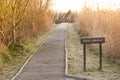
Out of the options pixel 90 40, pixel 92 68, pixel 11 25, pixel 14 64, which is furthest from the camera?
pixel 11 25

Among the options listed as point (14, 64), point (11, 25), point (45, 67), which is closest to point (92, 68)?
point (45, 67)

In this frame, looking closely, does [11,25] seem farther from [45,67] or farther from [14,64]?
[45,67]

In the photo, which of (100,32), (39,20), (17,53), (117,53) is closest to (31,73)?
(117,53)

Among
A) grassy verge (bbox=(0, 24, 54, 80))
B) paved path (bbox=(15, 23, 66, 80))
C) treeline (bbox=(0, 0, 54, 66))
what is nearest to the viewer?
paved path (bbox=(15, 23, 66, 80))

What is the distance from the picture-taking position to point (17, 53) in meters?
18.0

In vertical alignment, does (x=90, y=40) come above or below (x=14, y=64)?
above

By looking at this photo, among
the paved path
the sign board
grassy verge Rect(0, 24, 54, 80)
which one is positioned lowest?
grassy verge Rect(0, 24, 54, 80)

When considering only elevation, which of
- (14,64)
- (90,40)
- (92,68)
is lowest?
(14,64)

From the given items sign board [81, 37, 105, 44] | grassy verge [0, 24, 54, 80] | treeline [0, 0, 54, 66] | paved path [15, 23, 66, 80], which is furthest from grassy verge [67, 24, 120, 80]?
treeline [0, 0, 54, 66]

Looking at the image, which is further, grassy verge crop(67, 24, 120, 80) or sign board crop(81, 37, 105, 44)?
sign board crop(81, 37, 105, 44)

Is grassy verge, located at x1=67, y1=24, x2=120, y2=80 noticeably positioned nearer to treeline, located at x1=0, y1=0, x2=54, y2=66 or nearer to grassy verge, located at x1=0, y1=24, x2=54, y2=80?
grassy verge, located at x1=0, y1=24, x2=54, y2=80

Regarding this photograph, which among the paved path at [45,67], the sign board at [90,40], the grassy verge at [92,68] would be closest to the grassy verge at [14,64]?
the paved path at [45,67]

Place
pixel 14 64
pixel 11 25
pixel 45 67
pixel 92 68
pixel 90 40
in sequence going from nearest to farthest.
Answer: pixel 90 40, pixel 92 68, pixel 45 67, pixel 14 64, pixel 11 25

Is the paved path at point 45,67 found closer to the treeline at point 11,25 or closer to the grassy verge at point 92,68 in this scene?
the grassy verge at point 92,68
